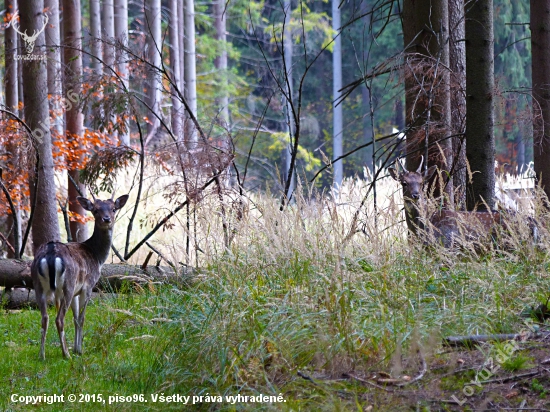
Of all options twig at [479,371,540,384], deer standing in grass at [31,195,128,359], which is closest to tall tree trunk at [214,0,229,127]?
deer standing in grass at [31,195,128,359]

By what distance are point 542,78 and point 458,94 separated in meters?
1.34

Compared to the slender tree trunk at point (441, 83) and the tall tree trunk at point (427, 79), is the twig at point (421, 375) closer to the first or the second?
the tall tree trunk at point (427, 79)

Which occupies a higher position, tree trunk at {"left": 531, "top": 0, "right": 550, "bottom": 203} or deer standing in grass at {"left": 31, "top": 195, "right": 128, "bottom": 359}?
tree trunk at {"left": 531, "top": 0, "right": 550, "bottom": 203}

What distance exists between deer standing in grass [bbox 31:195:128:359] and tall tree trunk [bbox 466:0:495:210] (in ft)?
14.1

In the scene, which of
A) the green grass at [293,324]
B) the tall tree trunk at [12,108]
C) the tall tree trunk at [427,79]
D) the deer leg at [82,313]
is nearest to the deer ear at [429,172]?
the tall tree trunk at [427,79]

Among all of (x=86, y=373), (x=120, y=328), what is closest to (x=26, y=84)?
(x=120, y=328)

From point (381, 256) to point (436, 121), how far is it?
390 centimetres

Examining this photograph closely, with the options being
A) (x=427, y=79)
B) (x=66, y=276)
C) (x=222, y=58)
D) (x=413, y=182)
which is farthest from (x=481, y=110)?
(x=222, y=58)

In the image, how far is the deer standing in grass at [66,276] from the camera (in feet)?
20.7

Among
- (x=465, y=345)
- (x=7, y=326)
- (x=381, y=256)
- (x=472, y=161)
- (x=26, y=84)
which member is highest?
(x=26, y=84)

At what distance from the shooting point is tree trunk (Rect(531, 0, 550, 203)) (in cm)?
997

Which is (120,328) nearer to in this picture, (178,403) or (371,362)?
(178,403)

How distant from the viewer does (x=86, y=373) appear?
5586mm

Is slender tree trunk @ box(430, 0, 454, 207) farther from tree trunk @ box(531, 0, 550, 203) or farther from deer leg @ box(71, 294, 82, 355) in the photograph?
deer leg @ box(71, 294, 82, 355)
